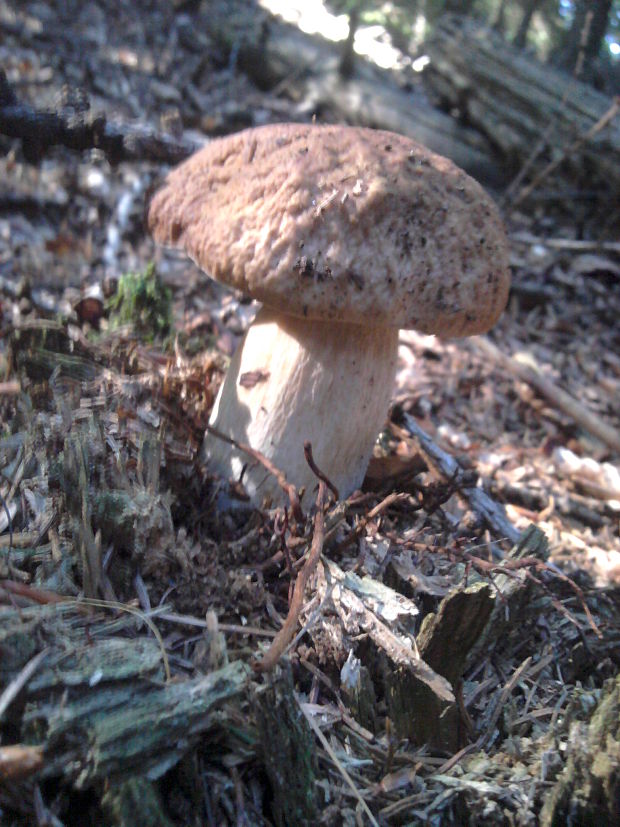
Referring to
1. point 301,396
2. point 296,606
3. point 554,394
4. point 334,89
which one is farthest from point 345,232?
point 334,89

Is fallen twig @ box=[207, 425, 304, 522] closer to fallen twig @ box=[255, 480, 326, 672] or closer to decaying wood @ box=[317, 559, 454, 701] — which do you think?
fallen twig @ box=[255, 480, 326, 672]

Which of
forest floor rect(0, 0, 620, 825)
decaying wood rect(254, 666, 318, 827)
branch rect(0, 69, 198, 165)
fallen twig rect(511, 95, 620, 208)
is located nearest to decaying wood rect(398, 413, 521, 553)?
forest floor rect(0, 0, 620, 825)

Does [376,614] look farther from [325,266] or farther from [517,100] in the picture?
[517,100]

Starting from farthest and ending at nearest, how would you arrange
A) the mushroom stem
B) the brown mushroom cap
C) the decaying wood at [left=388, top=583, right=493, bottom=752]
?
the mushroom stem → the brown mushroom cap → the decaying wood at [left=388, top=583, right=493, bottom=752]

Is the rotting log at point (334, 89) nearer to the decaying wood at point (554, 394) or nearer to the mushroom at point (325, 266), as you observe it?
the decaying wood at point (554, 394)

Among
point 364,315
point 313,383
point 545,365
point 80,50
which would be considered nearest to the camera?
point 364,315

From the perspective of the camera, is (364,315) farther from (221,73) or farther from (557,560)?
(221,73)

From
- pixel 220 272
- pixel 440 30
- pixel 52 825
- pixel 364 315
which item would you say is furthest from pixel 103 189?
pixel 440 30
